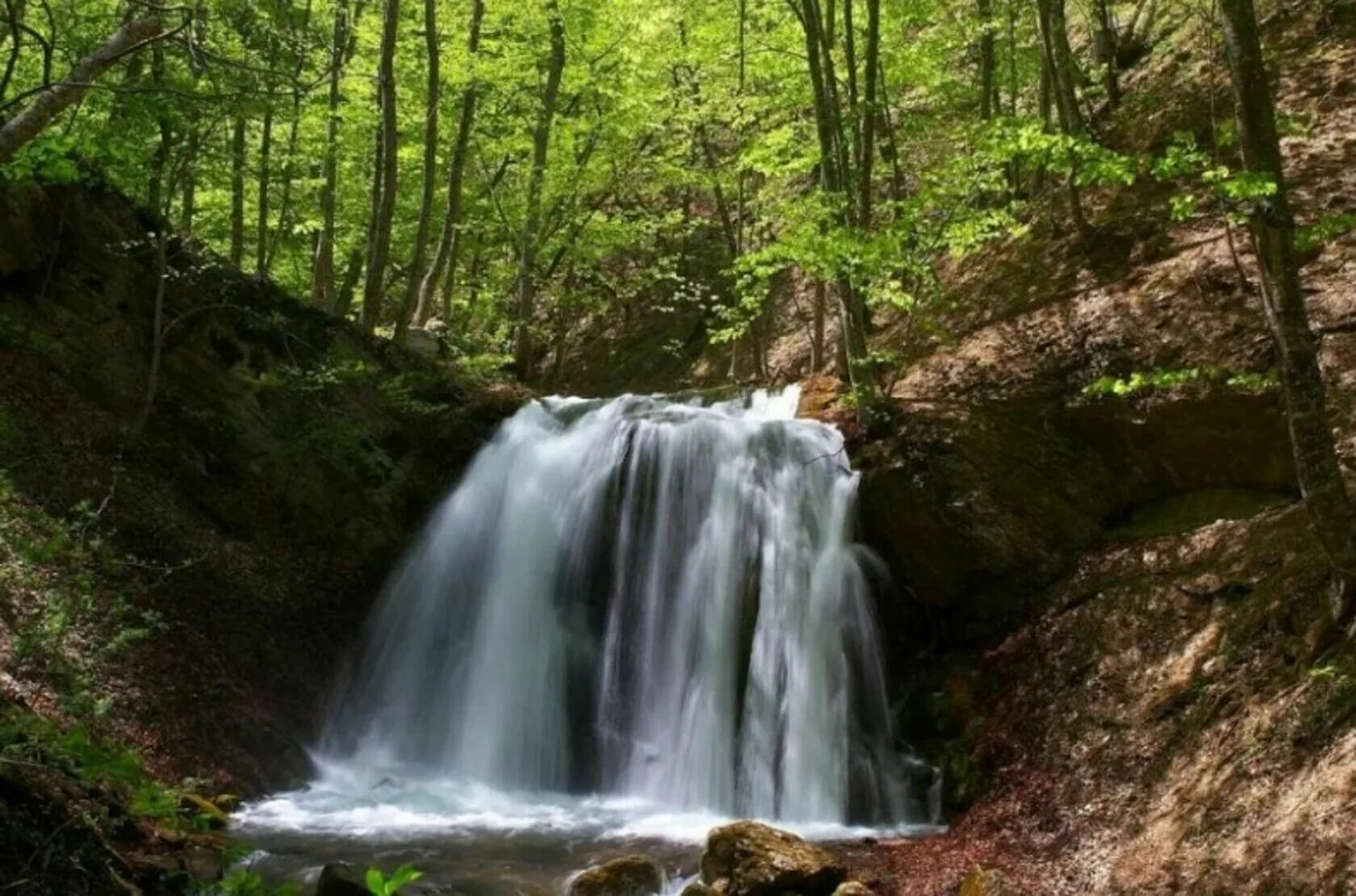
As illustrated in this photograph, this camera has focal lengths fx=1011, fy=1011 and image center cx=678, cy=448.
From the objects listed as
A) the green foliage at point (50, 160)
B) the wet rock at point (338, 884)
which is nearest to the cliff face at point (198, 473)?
the wet rock at point (338, 884)

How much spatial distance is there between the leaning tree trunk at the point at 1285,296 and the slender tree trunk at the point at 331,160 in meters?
10.6

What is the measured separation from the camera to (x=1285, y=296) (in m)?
5.56

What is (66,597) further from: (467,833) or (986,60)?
(986,60)

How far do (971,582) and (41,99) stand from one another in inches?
319

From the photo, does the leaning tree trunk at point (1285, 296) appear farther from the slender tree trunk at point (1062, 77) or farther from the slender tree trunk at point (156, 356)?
the slender tree trunk at point (156, 356)

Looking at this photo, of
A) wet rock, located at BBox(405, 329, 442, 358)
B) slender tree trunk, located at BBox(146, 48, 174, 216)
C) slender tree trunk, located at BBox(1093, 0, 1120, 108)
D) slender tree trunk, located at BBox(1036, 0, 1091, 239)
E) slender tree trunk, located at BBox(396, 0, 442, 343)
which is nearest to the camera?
slender tree trunk, located at BBox(146, 48, 174, 216)

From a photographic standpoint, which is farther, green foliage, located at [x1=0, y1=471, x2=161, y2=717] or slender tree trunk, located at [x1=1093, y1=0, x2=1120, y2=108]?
slender tree trunk, located at [x1=1093, y1=0, x2=1120, y2=108]

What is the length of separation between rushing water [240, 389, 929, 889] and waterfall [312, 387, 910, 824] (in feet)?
0.07

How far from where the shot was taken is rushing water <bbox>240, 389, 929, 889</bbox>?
8992 millimetres

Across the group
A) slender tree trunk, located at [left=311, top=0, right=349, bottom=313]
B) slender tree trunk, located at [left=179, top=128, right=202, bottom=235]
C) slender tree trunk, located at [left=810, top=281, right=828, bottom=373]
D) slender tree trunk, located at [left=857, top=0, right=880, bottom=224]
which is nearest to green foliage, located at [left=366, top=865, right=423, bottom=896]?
slender tree trunk, located at [left=179, top=128, right=202, bottom=235]

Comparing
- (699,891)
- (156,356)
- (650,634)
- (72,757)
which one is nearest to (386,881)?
(72,757)

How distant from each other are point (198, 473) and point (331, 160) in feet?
19.1

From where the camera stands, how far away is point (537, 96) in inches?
688

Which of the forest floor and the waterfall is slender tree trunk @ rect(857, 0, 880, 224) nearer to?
the forest floor
